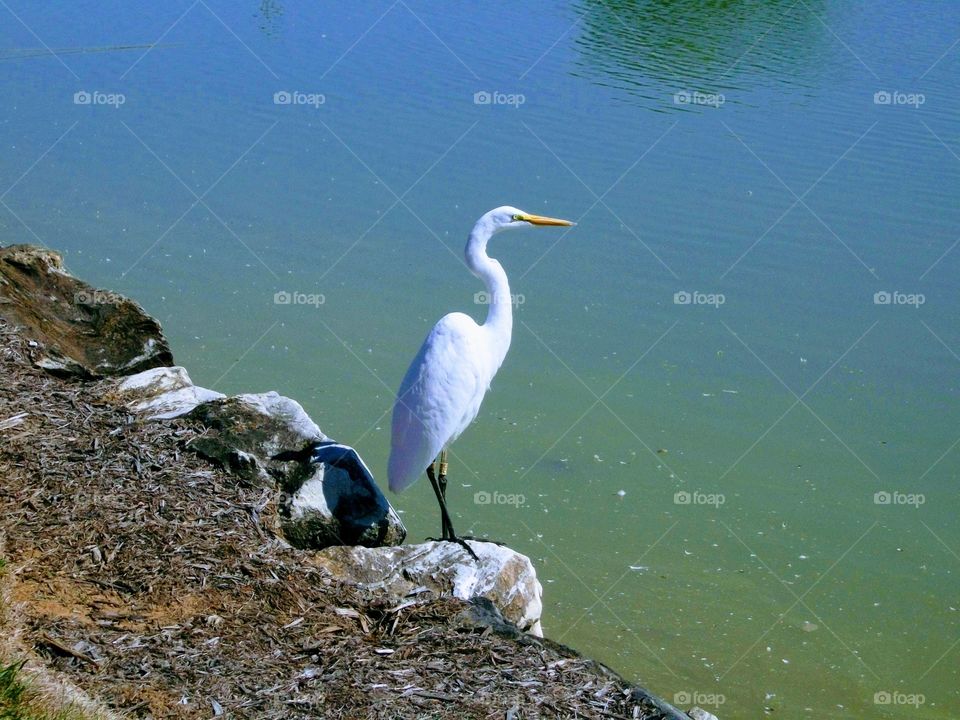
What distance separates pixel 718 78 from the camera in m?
15.3

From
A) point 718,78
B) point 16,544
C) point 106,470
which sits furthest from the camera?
point 718,78

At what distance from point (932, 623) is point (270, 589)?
14.7 feet

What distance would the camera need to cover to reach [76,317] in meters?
6.82

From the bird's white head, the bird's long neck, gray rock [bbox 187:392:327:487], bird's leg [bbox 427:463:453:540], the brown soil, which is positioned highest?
the bird's white head

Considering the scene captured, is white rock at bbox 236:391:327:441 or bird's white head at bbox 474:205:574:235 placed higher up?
bird's white head at bbox 474:205:574:235

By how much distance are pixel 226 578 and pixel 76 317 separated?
9.54ft

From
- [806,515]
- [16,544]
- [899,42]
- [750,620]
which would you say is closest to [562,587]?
[750,620]

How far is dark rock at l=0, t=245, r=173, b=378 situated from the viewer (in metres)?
6.59

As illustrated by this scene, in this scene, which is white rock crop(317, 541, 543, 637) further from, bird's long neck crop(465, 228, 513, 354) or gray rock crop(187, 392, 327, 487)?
bird's long neck crop(465, 228, 513, 354)

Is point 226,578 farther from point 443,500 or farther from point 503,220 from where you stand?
point 503,220

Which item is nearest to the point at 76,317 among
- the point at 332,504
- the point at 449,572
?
the point at 332,504

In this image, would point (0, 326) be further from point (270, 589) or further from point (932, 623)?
point (932, 623)

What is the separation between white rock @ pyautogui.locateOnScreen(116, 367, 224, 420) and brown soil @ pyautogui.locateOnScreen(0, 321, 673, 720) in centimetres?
48

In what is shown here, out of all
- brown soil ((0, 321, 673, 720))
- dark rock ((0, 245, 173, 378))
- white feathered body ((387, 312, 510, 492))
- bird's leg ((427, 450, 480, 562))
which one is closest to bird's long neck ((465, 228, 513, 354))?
white feathered body ((387, 312, 510, 492))
